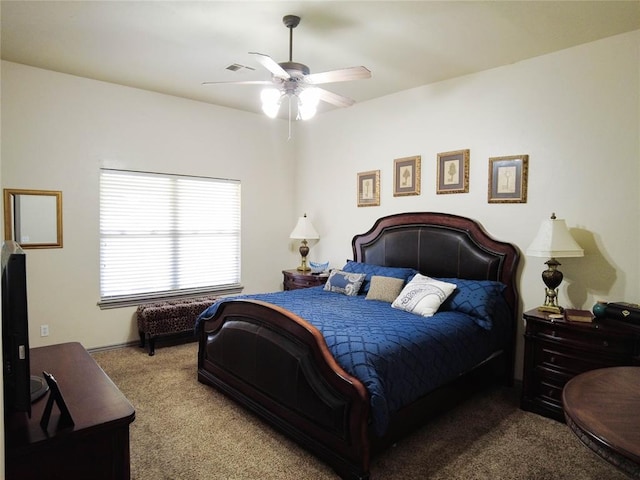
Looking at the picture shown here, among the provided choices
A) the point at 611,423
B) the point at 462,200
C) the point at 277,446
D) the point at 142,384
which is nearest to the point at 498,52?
the point at 462,200

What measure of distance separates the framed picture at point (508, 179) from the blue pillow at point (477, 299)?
79 cm

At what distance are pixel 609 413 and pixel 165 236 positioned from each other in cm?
440

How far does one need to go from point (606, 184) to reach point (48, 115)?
5011 millimetres

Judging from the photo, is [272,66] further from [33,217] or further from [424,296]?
[33,217]

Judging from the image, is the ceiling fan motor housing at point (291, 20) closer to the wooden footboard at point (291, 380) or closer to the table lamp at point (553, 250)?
the wooden footboard at point (291, 380)

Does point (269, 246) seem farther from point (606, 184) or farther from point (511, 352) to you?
point (606, 184)

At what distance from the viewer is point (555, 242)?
117 inches

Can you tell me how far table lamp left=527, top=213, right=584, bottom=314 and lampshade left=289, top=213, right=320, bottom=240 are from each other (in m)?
2.67

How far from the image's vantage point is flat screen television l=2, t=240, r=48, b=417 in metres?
1.21

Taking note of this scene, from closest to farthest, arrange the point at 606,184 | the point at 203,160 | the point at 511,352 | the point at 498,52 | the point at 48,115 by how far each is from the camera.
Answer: the point at 606,184
the point at 498,52
the point at 511,352
the point at 48,115
the point at 203,160

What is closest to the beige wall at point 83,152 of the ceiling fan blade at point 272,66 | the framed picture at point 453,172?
the ceiling fan blade at point 272,66

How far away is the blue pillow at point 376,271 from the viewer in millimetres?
3889

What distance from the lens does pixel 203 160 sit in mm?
4895

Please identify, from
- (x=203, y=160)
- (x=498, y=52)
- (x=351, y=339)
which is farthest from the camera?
(x=203, y=160)
